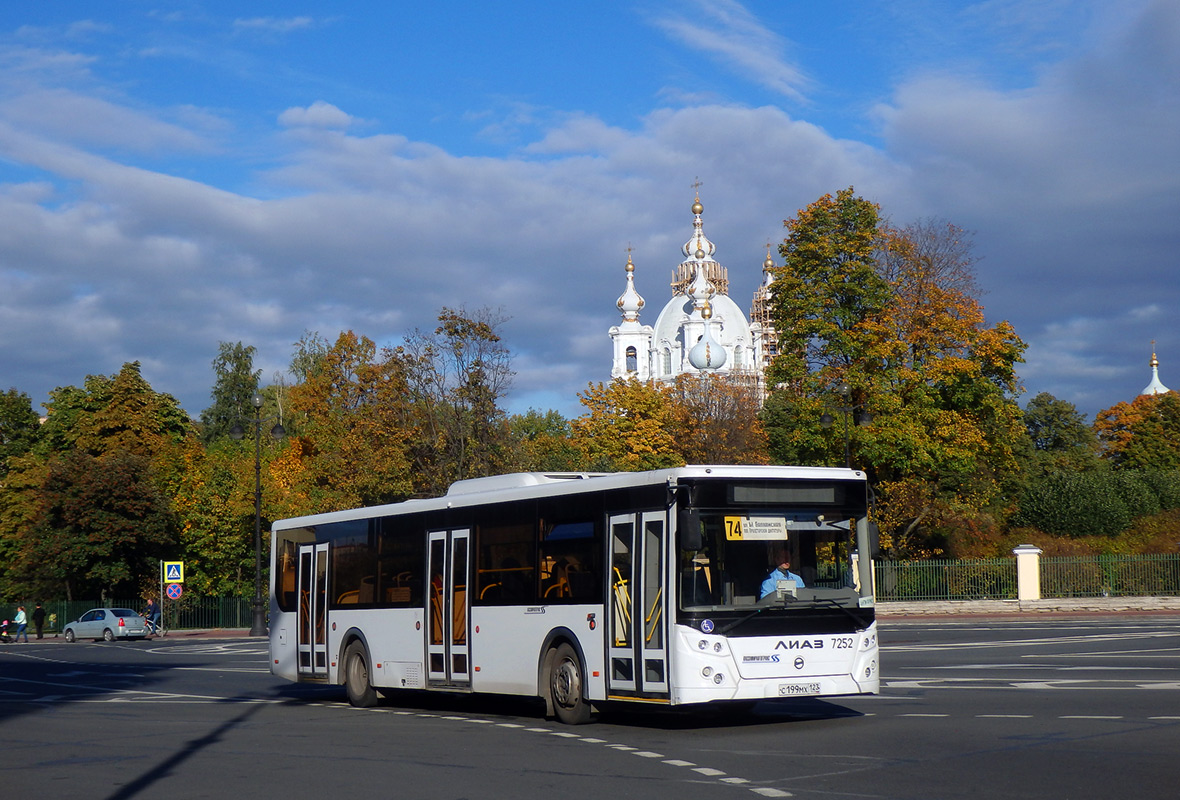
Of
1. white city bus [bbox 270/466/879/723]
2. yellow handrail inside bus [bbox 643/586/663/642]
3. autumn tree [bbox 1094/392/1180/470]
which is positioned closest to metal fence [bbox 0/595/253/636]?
white city bus [bbox 270/466/879/723]

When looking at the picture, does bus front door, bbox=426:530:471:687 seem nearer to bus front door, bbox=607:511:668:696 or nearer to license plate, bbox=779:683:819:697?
bus front door, bbox=607:511:668:696

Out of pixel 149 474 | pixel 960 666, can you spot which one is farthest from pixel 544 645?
pixel 149 474

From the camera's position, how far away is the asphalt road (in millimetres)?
10148

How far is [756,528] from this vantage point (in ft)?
45.8

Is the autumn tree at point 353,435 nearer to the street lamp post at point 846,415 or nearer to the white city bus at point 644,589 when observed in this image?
the street lamp post at point 846,415

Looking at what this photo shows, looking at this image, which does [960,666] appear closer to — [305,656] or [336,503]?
[305,656]

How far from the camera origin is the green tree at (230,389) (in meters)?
98.8

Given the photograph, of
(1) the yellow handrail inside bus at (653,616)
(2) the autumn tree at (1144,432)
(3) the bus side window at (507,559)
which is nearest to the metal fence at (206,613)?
(3) the bus side window at (507,559)

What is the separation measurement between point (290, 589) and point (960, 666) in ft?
36.5

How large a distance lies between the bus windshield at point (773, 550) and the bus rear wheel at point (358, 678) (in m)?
→ 7.46

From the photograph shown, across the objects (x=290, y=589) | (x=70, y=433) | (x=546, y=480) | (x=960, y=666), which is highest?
(x=70, y=433)

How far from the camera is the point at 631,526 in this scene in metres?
14.5

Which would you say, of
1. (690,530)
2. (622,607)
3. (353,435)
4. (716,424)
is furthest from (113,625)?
(690,530)

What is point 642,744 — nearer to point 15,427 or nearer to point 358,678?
point 358,678
